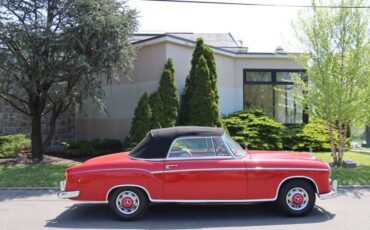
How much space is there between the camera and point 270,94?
18.7 m

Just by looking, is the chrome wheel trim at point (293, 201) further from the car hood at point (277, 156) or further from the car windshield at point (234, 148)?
the car windshield at point (234, 148)

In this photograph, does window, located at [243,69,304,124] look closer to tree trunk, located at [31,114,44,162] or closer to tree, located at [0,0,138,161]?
tree, located at [0,0,138,161]

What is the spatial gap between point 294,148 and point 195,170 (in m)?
10.3

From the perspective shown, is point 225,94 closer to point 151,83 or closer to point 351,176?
point 151,83

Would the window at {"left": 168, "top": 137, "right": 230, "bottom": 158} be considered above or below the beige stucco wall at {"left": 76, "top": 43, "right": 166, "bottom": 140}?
below

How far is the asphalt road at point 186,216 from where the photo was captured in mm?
6824

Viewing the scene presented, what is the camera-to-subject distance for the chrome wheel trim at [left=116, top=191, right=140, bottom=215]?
23.7ft

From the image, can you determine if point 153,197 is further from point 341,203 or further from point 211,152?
point 341,203

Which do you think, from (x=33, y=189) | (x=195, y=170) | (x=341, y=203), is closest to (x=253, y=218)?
(x=195, y=170)

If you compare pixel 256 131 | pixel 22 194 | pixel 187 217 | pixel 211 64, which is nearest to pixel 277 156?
pixel 187 217

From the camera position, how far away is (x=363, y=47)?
40.7ft

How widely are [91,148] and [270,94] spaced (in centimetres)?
780

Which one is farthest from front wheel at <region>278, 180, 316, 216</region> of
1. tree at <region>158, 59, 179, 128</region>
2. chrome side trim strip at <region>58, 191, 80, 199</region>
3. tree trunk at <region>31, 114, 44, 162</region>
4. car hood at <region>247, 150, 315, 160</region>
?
tree trunk at <region>31, 114, 44, 162</region>

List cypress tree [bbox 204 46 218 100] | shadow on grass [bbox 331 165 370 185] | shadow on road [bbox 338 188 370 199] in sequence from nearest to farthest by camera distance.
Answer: shadow on road [bbox 338 188 370 199], shadow on grass [bbox 331 165 370 185], cypress tree [bbox 204 46 218 100]
